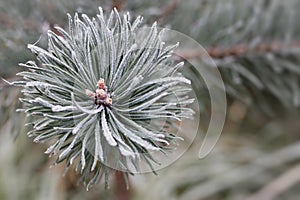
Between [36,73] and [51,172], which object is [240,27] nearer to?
Answer: [36,73]

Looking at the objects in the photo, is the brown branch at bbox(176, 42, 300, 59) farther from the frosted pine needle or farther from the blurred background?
the frosted pine needle

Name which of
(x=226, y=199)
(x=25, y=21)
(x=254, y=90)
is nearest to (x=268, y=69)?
(x=254, y=90)

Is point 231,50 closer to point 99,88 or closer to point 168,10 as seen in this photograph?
point 168,10

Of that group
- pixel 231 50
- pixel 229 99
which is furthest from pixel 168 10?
pixel 229 99

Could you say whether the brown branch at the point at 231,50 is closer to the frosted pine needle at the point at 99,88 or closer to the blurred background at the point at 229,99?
the blurred background at the point at 229,99

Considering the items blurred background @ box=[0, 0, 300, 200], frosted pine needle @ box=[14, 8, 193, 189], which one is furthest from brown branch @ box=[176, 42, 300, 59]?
frosted pine needle @ box=[14, 8, 193, 189]

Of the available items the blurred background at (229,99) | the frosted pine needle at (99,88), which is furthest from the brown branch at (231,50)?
the frosted pine needle at (99,88)

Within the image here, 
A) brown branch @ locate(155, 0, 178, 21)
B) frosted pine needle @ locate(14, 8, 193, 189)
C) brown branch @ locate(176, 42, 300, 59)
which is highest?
brown branch @ locate(155, 0, 178, 21)

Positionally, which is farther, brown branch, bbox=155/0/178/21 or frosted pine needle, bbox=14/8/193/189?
brown branch, bbox=155/0/178/21
